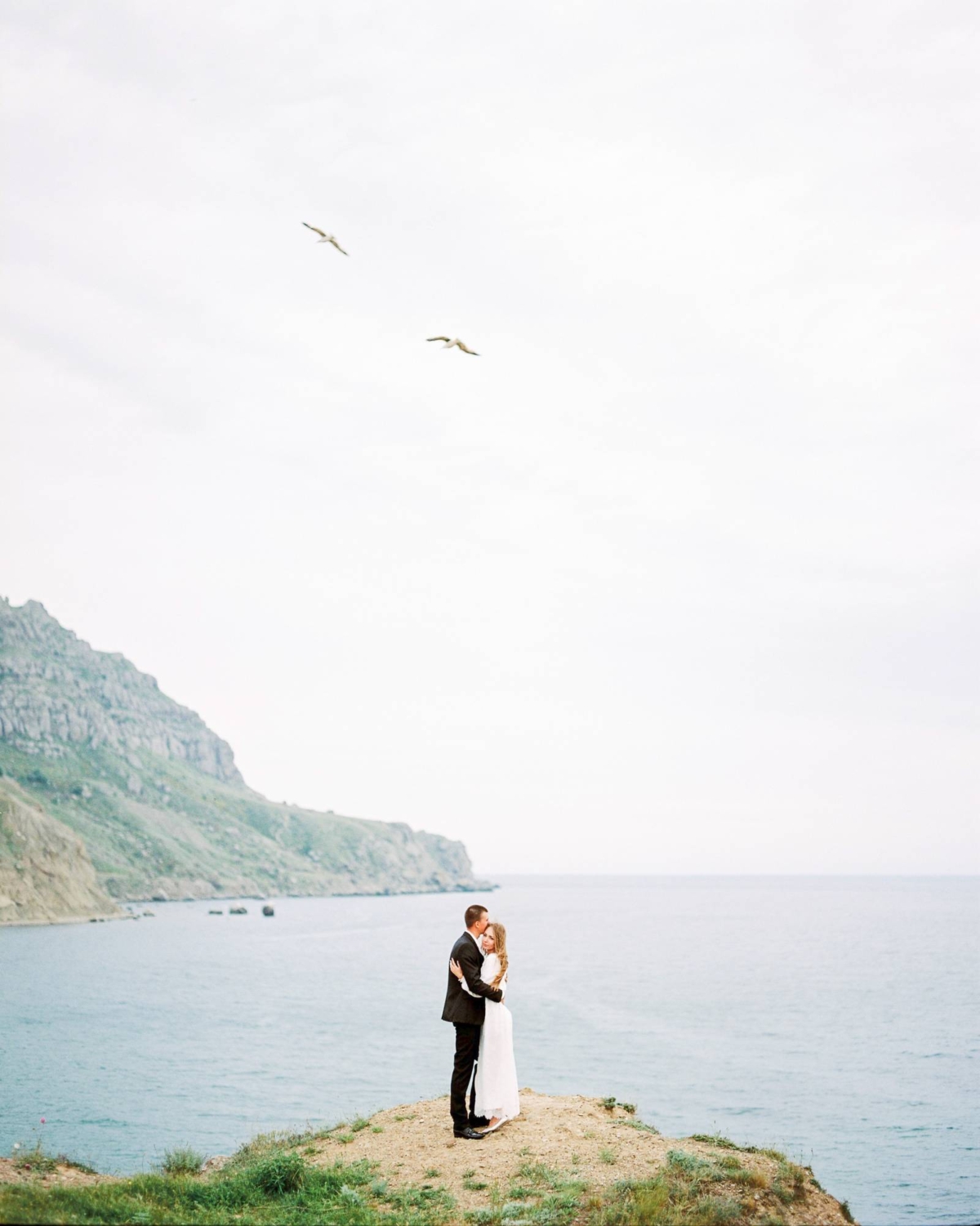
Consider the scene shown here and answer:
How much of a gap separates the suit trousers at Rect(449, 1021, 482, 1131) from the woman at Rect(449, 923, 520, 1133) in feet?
0.43

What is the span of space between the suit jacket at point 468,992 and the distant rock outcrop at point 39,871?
418 ft

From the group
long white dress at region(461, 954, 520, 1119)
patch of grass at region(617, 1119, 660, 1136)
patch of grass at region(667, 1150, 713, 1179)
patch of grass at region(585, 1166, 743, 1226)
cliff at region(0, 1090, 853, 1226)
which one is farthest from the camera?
patch of grass at region(617, 1119, 660, 1136)

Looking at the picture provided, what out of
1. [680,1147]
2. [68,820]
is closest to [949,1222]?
[680,1147]

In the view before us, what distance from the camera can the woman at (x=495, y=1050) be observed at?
1470cm

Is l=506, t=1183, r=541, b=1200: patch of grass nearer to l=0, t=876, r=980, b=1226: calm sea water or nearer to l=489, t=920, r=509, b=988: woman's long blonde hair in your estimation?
l=489, t=920, r=509, b=988: woman's long blonde hair

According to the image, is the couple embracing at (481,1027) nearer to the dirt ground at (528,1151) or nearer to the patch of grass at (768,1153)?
the dirt ground at (528,1151)

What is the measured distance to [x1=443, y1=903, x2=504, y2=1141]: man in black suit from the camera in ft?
47.8

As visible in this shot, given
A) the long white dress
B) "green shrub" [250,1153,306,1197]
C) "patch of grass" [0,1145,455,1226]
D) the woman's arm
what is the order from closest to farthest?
"patch of grass" [0,1145,455,1226]
"green shrub" [250,1153,306,1197]
the woman's arm
the long white dress

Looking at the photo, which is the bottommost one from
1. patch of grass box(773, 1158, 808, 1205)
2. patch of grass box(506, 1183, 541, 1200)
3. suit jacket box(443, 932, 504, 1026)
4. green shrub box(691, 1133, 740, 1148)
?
green shrub box(691, 1133, 740, 1148)

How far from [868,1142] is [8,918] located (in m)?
120

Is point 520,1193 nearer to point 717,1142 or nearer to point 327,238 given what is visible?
point 717,1142

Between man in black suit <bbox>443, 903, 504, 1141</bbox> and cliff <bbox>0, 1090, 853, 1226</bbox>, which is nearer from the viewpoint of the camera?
cliff <bbox>0, 1090, 853, 1226</bbox>

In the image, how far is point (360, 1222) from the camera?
1208cm

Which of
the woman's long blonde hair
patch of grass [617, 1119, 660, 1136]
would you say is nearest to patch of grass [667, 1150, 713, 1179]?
patch of grass [617, 1119, 660, 1136]
